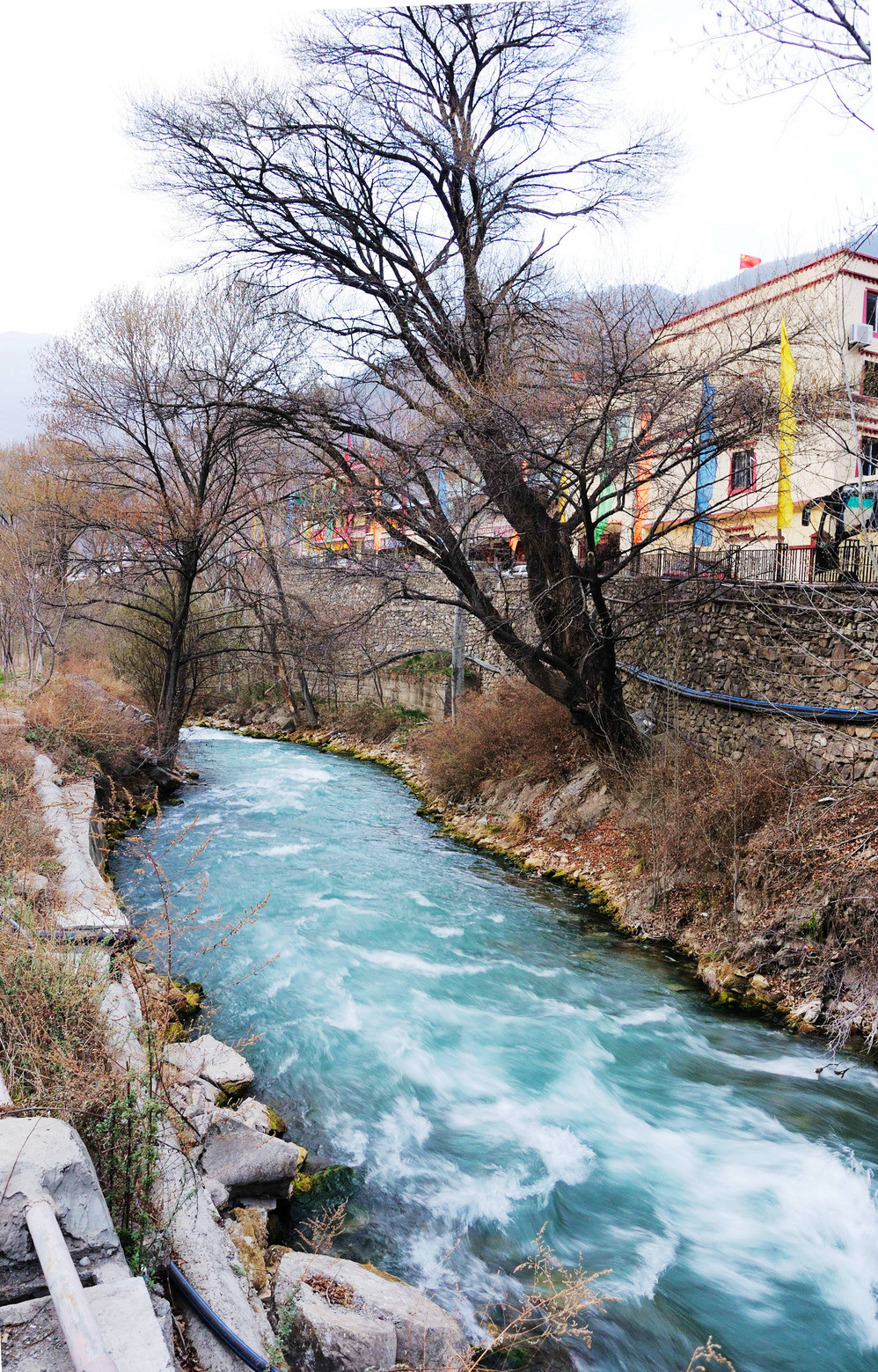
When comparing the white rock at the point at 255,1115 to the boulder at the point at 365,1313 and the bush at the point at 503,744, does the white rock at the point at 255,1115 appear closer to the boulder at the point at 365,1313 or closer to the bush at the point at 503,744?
the boulder at the point at 365,1313

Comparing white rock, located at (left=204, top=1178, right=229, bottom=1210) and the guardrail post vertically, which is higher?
the guardrail post

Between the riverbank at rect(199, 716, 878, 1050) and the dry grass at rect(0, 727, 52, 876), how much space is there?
14.5 ft

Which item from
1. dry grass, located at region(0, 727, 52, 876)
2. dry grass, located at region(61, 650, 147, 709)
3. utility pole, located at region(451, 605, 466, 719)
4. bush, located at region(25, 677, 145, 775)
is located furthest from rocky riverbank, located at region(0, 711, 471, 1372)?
dry grass, located at region(61, 650, 147, 709)

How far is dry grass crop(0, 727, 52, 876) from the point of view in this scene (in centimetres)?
515

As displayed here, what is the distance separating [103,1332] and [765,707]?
21.1ft

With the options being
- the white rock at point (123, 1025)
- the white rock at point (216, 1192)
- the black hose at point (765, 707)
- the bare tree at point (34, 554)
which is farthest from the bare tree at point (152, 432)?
the white rock at point (216, 1192)

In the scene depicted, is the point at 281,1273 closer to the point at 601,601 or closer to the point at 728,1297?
the point at 728,1297

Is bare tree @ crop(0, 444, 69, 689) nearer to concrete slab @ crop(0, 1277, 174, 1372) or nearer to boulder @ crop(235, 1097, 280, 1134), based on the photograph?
boulder @ crop(235, 1097, 280, 1134)

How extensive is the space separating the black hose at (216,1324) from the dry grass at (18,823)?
9.78ft

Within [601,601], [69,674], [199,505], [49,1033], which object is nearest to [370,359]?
[601,601]

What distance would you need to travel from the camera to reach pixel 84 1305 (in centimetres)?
163

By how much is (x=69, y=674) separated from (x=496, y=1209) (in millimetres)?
13338

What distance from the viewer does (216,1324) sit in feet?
7.47

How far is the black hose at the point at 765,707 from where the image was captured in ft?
19.7
